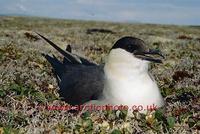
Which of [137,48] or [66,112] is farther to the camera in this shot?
[66,112]

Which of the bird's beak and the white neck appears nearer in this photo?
the white neck

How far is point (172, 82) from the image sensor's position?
1291cm

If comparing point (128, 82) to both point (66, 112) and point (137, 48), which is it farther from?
point (66, 112)

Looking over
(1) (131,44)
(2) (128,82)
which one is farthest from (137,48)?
(2) (128,82)

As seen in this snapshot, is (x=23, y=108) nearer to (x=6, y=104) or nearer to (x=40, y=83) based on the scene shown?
(x=6, y=104)

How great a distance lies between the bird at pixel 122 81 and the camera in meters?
7.70

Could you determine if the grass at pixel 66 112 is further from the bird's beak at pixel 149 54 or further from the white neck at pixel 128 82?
the bird's beak at pixel 149 54

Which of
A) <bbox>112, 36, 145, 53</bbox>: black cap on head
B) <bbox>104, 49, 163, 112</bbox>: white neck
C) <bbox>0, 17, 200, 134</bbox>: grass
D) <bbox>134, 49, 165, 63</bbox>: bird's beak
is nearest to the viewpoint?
<bbox>0, 17, 200, 134</bbox>: grass

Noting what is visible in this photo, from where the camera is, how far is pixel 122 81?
7848 mm

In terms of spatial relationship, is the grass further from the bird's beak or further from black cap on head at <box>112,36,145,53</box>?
black cap on head at <box>112,36,145,53</box>

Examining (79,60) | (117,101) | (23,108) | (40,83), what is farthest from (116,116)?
(40,83)

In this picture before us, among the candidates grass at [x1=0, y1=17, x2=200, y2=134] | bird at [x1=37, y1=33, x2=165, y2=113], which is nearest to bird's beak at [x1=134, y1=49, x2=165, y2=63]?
bird at [x1=37, y1=33, x2=165, y2=113]

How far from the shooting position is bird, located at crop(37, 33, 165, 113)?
770 cm

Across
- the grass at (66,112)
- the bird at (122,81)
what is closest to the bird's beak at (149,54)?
the bird at (122,81)
